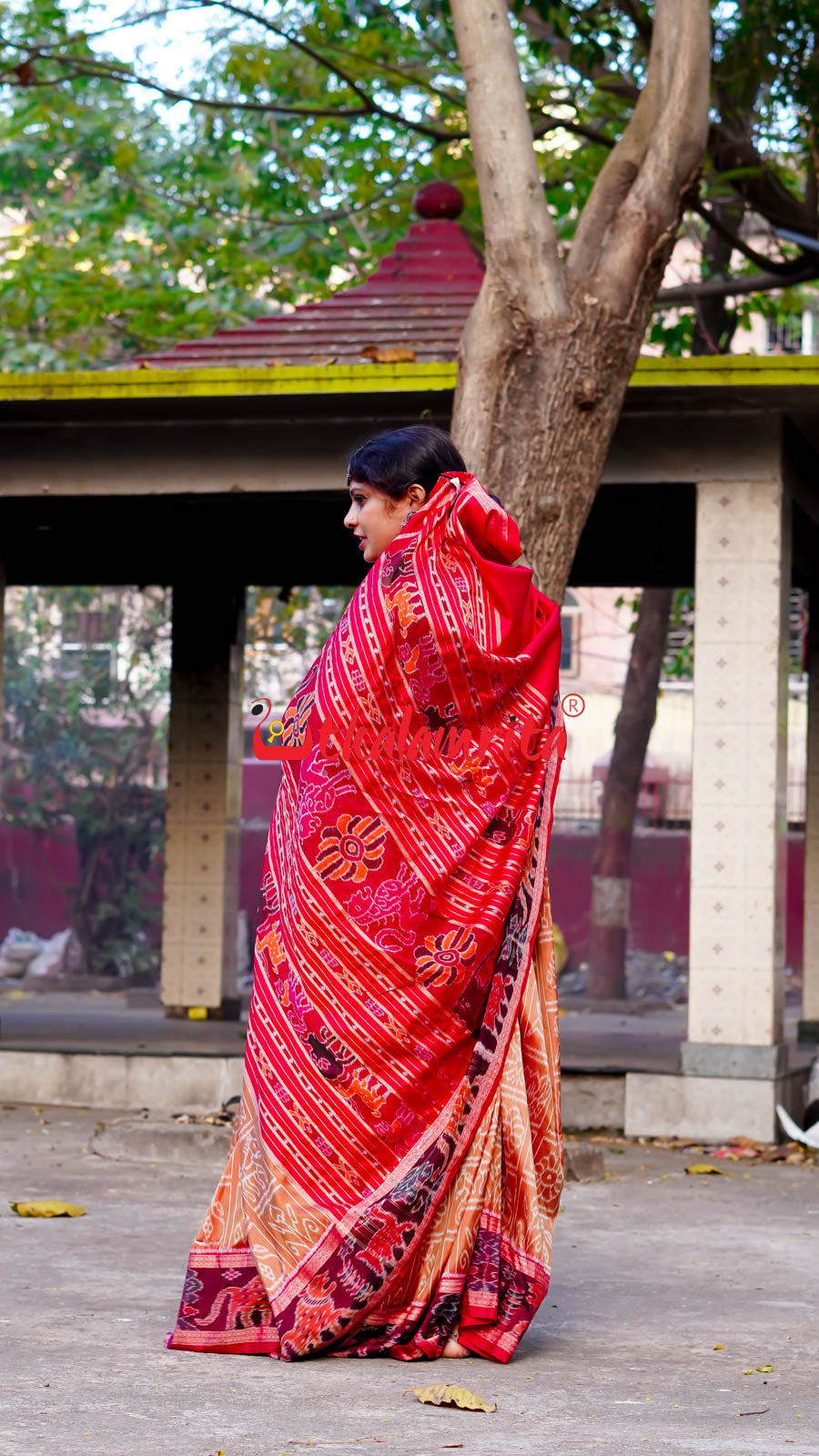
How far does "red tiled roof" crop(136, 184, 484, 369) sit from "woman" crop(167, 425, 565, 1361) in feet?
16.1

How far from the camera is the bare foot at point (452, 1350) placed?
390cm

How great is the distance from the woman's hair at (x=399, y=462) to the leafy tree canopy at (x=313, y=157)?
560 centimetres

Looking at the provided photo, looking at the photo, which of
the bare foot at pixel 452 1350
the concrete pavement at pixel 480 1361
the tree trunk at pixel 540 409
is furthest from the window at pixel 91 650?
the bare foot at pixel 452 1350

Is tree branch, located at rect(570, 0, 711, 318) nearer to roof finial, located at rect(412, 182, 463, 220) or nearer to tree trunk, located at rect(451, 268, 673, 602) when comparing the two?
tree trunk, located at rect(451, 268, 673, 602)

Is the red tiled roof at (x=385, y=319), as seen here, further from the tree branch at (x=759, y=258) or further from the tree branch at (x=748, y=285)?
the tree branch at (x=748, y=285)

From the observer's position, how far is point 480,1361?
12.8 feet

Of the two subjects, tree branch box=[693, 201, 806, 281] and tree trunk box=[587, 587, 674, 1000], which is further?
tree trunk box=[587, 587, 674, 1000]

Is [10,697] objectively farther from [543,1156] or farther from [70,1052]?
[543,1156]

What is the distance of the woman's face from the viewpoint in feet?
13.6

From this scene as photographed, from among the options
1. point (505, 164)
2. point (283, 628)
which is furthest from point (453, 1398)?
point (283, 628)

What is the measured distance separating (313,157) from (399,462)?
40.8 ft

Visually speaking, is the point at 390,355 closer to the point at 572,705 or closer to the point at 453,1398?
the point at 572,705

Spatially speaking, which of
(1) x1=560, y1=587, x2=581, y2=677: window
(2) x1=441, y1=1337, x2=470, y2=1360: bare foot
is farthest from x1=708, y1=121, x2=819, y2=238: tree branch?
(1) x1=560, y1=587, x2=581, y2=677: window

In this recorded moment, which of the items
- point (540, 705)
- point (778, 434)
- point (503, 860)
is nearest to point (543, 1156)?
point (503, 860)
